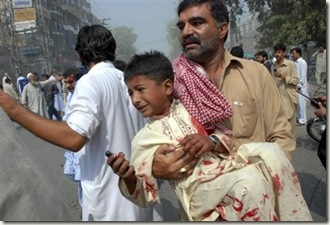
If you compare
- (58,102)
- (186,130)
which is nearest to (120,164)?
(186,130)

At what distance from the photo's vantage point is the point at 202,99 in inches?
69.6

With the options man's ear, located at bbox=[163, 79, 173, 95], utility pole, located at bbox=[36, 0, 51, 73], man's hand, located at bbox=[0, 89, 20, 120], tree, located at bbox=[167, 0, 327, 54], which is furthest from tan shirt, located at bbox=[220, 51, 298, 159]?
utility pole, located at bbox=[36, 0, 51, 73]

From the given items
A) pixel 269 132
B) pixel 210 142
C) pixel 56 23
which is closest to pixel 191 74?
pixel 210 142

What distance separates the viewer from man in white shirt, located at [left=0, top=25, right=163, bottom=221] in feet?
6.73

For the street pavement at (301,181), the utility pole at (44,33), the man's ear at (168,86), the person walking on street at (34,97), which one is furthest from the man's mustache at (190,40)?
the utility pole at (44,33)

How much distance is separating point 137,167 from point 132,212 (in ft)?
2.08

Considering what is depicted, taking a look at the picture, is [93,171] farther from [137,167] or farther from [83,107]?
[137,167]

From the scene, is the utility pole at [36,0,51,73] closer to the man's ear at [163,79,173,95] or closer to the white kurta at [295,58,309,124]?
the white kurta at [295,58,309,124]

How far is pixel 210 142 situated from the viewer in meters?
1.64

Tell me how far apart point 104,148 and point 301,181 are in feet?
10.4

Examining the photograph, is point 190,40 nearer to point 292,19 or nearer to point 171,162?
point 171,162

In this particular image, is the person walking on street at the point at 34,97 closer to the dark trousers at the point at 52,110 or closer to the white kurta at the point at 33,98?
the white kurta at the point at 33,98

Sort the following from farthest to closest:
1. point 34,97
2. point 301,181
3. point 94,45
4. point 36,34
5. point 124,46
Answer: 1. point 36,34
2. point 124,46
3. point 34,97
4. point 301,181
5. point 94,45

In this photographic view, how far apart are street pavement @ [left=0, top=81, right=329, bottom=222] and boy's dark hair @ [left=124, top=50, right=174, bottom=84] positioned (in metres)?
1.83
